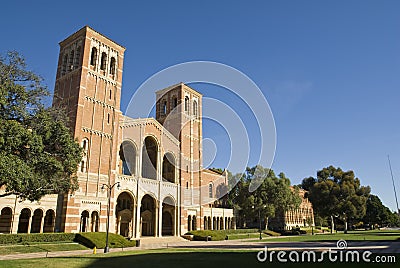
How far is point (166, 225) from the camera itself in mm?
Answer: 50031

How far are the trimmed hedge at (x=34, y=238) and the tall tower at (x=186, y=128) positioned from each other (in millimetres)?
21715

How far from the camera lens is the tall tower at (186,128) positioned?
52.2 m

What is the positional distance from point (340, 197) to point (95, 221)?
52670mm

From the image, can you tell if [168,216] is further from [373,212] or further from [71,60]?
[373,212]

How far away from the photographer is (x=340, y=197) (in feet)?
223

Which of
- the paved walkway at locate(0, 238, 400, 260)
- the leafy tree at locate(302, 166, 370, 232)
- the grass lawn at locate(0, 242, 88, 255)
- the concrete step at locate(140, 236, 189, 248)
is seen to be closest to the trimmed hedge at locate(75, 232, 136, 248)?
the grass lawn at locate(0, 242, 88, 255)

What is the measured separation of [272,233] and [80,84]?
143 feet

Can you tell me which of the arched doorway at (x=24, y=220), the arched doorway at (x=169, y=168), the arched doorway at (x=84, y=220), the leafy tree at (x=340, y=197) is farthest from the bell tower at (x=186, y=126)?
the leafy tree at (x=340, y=197)

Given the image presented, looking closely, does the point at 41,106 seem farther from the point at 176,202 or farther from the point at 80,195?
the point at 176,202

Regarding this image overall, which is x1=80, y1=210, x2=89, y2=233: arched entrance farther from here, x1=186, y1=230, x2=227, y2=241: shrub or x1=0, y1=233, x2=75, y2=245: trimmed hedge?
x1=186, y1=230, x2=227, y2=241: shrub

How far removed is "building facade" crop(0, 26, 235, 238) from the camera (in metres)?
33.6

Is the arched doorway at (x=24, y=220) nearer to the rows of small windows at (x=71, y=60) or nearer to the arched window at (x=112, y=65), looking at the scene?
the rows of small windows at (x=71, y=60)

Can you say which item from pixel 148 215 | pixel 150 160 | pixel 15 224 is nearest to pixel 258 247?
pixel 148 215

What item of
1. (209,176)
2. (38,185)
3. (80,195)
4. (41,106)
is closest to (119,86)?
(80,195)
